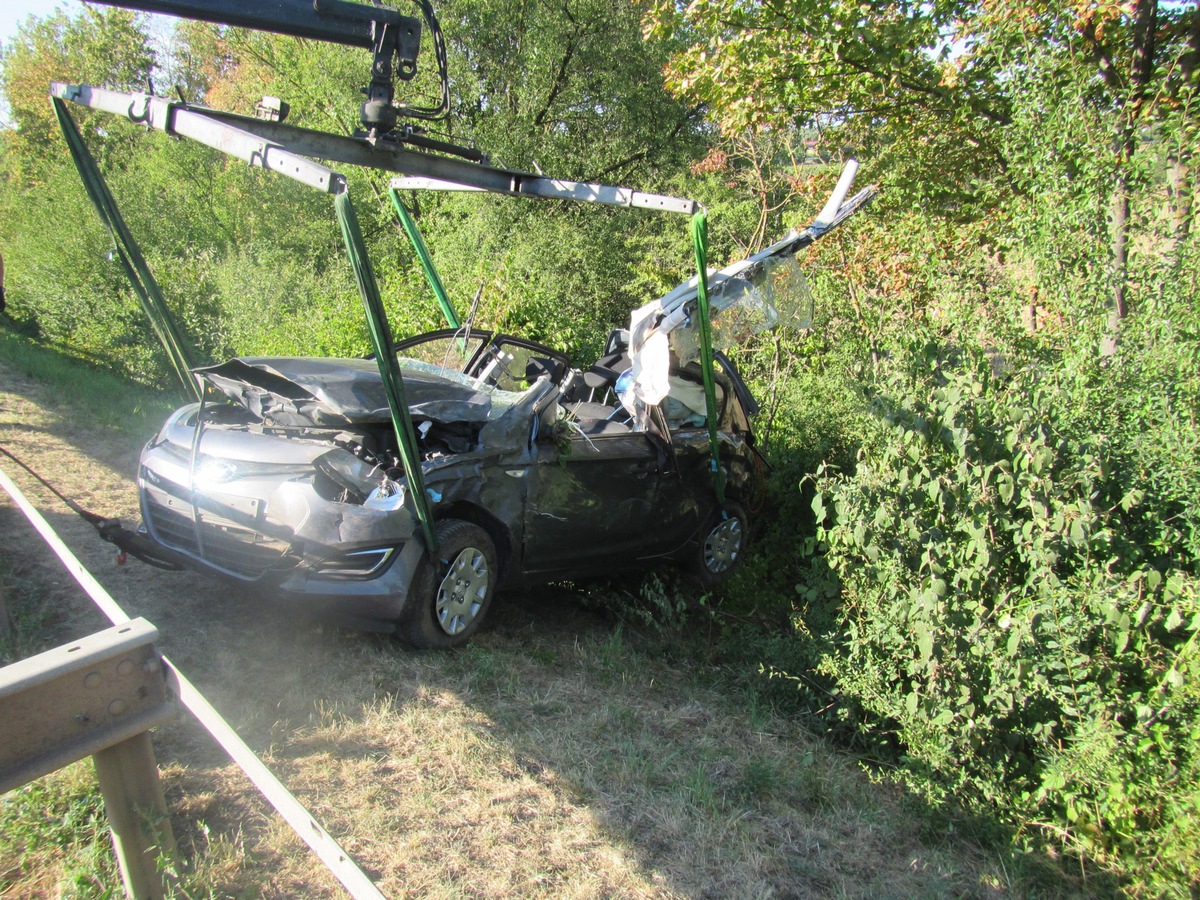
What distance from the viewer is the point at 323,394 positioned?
468 centimetres

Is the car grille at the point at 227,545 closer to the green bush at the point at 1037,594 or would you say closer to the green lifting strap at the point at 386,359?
the green lifting strap at the point at 386,359

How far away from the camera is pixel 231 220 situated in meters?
18.4

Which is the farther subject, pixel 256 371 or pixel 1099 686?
pixel 256 371

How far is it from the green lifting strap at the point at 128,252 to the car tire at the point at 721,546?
374cm

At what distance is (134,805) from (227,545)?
2.37 m

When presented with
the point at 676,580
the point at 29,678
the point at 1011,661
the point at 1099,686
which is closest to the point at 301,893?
the point at 29,678

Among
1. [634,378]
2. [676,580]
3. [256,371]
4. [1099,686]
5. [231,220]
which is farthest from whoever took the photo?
[231,220]

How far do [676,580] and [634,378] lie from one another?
177 cm

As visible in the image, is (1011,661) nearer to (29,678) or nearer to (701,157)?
(29,678)

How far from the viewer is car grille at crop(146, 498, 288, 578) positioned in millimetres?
4445

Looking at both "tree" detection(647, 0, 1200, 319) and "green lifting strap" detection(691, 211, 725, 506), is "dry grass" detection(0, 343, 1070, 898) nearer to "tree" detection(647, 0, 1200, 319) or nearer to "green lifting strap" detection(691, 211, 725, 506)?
"green lifting strap" detection(691, 211, 725, 506)

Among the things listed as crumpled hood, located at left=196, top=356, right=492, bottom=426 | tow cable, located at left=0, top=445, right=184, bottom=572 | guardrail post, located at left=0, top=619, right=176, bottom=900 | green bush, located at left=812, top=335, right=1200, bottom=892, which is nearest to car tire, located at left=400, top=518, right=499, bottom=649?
crumpled hood, located at left=196, top=356, right=492, bottom=426

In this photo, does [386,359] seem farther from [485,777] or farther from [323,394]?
[485,777]

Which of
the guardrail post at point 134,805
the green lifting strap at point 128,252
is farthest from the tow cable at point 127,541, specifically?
the guardrail post at point 134,805
